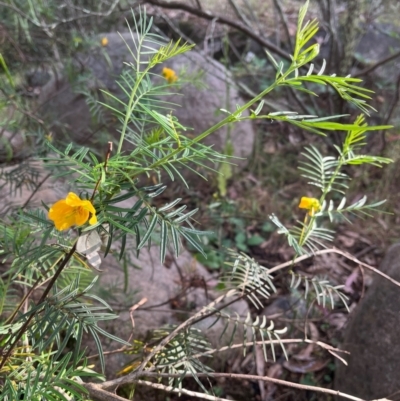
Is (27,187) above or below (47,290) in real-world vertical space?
below

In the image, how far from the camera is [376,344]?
127cm

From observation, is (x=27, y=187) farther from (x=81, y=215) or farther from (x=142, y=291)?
(x=81, y=215)

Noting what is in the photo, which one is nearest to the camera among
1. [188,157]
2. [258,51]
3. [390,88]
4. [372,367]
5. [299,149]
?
[188,157]

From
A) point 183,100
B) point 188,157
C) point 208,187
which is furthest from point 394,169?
point 188,157

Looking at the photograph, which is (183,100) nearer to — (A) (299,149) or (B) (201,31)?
(A) (299,149)

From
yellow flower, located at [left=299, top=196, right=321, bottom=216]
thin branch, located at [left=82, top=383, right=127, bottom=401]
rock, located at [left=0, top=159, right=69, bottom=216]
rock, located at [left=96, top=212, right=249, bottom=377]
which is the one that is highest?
yellow flower, located at [left=299, top=196, right=321, bottom=216]

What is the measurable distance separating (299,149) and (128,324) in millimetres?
→ 1989

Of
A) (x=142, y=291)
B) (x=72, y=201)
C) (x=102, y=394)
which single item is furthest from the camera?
(x=142, y=291)

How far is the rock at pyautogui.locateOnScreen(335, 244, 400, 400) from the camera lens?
122cm

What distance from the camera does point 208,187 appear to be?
8.61ft

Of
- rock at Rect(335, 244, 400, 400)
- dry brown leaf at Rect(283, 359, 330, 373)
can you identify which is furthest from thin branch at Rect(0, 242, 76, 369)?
dry brown leaf at Rect(283, 359, 330, 373)

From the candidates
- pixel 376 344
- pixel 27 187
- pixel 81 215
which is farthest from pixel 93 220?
pixel 376 344

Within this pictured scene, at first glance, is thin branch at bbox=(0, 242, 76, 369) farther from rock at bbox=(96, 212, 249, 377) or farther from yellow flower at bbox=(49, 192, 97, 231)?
rock at bbox=(96, 212, 249, 377)

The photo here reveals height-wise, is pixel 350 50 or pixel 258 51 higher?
pixel 350 50
